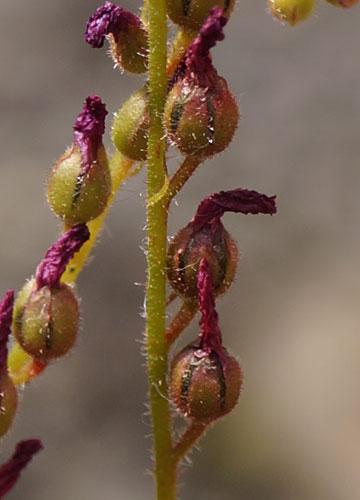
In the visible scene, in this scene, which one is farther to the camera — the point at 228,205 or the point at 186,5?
the point at 228,205

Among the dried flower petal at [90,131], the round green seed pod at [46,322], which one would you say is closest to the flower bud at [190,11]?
the dried flower petal at [90,131]

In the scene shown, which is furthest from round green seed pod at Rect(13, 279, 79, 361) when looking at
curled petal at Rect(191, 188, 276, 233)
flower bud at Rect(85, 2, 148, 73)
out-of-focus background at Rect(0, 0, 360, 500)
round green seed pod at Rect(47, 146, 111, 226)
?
out-of-focus background at Rect(0, 0, 360, 500)

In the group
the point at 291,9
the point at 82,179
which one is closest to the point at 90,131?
the point at 82,179

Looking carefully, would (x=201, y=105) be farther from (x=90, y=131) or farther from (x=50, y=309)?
(x=50, y=309)

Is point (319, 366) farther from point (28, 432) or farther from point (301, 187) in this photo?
point (28, 432)

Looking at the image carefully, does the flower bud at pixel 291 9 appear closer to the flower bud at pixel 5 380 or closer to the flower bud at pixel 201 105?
the flower bud at pixel 201 105
